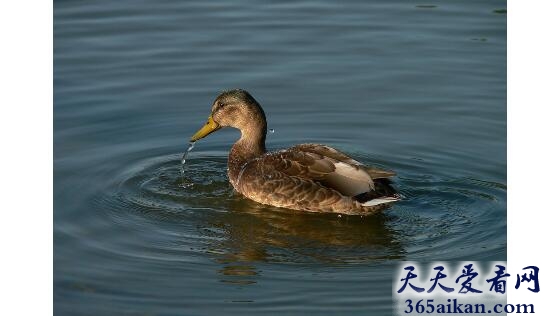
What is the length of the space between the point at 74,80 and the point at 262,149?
2677 mm

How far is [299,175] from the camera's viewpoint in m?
9.21

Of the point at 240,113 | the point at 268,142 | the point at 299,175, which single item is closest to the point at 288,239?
the point at 299,175

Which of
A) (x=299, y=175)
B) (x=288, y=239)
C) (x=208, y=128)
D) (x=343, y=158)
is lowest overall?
(x=288, y=239)

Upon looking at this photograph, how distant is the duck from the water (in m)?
0.12

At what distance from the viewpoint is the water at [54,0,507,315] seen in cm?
782

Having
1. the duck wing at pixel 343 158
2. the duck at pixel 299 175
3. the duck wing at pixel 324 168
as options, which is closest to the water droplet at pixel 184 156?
the duck at pixel 299 175

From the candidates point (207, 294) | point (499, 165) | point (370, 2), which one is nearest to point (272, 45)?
point (370, 2)

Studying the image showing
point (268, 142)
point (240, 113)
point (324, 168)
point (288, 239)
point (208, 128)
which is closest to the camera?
point (288, 239)

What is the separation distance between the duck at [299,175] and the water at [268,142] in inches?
4.8

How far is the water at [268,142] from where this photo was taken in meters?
7.82

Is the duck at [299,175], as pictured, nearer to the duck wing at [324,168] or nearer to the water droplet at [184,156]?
the duck wing at [324,168]

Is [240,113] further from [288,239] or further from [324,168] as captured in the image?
[288,239]

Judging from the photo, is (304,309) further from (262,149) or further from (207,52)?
(207,52)

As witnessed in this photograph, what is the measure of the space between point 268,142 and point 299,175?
134 centimetres
